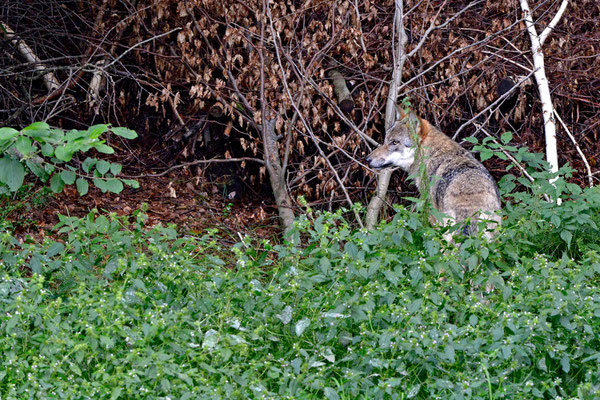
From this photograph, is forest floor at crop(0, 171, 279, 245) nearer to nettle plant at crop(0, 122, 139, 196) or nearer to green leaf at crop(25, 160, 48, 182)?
green leaf at crop(25, 160, 48, 182)

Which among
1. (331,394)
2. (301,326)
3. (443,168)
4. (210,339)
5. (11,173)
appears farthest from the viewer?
(443,168)

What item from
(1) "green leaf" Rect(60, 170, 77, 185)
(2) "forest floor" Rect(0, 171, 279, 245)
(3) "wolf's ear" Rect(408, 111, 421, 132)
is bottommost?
(2) "forest floor" Rect(0, 171, 279, 245)

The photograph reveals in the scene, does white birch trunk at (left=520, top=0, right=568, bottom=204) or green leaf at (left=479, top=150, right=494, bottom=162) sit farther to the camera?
white birch trunk at (left=520, top=0, right=568, bottom=204)

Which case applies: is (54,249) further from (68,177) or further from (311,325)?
(311,325)

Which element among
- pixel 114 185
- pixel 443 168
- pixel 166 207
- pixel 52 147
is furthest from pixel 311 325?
pixel 166 207

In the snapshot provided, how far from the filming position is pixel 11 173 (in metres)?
4.58

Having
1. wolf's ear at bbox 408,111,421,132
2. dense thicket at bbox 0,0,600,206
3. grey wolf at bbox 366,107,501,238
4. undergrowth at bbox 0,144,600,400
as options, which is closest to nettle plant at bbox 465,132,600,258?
grey wolf at bbox 366,107,501,238

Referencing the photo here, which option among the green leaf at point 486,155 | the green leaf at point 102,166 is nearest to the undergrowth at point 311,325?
the green leaf at point 102,166

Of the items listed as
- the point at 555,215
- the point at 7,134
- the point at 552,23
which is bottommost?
the point at 555,215

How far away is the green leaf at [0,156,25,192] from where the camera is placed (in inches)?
179

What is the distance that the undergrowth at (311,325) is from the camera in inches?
153

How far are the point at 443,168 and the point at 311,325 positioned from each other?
297cm

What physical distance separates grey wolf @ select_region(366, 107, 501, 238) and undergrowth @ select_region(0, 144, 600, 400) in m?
0.75

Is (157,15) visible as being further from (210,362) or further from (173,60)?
(210,362)
